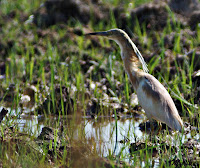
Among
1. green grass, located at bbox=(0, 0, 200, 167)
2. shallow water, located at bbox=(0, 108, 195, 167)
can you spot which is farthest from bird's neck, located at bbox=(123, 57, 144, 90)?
shallow water, located at bbox=(0, 108, 195, 167)

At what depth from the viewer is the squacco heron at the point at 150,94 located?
462 cm

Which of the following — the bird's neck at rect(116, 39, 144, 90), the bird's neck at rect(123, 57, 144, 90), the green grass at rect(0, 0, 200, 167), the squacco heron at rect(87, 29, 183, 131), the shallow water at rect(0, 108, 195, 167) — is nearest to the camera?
the green grass at rect(0, 0, 200, 167)

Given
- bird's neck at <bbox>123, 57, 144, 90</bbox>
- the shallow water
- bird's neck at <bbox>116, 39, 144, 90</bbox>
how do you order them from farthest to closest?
1. bird's neck at <bbox>116, 39, 144, 90</bbox>
2. bird's neck at <bbox>123, 57, 144, 90</bbox>
3. the shallow water

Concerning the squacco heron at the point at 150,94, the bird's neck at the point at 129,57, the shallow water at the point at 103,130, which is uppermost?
the bird's neck at the point at 129,57

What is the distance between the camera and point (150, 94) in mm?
4758

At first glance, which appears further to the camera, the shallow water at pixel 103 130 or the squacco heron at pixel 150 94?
the squacco heron at pixel 150 94

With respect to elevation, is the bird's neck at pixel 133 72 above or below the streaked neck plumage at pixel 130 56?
below

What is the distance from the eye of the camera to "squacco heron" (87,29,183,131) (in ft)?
15.2

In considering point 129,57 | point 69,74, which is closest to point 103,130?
point 129,57

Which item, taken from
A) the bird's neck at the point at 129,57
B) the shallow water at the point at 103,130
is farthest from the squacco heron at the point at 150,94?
the shallow water at the point at 103,130

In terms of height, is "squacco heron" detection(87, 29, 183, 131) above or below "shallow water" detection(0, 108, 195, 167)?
above

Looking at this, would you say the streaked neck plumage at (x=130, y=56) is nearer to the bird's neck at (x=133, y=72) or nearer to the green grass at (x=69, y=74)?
the bird's neck at (x=133, y=72)

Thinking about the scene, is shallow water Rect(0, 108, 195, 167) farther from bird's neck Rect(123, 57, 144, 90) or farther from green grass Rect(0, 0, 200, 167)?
bird's neck Rect(123, 57, 144, 90)

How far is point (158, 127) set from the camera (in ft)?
16.8
